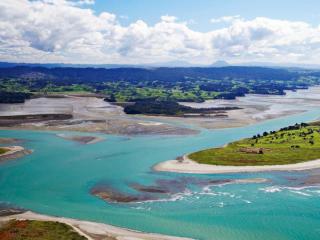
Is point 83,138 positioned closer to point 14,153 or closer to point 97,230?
point 14,153

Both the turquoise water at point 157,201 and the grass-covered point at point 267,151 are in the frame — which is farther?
the grass-covered point at point 267,151

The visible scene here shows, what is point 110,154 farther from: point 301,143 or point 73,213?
point 301,143

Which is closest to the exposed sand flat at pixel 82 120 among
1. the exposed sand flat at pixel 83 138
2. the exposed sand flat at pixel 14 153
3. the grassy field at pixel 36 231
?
the exposed sand flat at pixel 83 138

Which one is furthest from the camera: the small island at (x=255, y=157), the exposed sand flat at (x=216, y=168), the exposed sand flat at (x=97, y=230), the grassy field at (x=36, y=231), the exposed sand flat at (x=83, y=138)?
the exposed sand flat at (x=83, y=138)

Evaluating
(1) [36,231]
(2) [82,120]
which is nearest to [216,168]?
(1) [36,231]

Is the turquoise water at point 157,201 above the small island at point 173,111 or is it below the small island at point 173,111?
below

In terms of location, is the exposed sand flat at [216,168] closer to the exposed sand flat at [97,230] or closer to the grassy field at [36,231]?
the exposed sand flat at [97,230]
